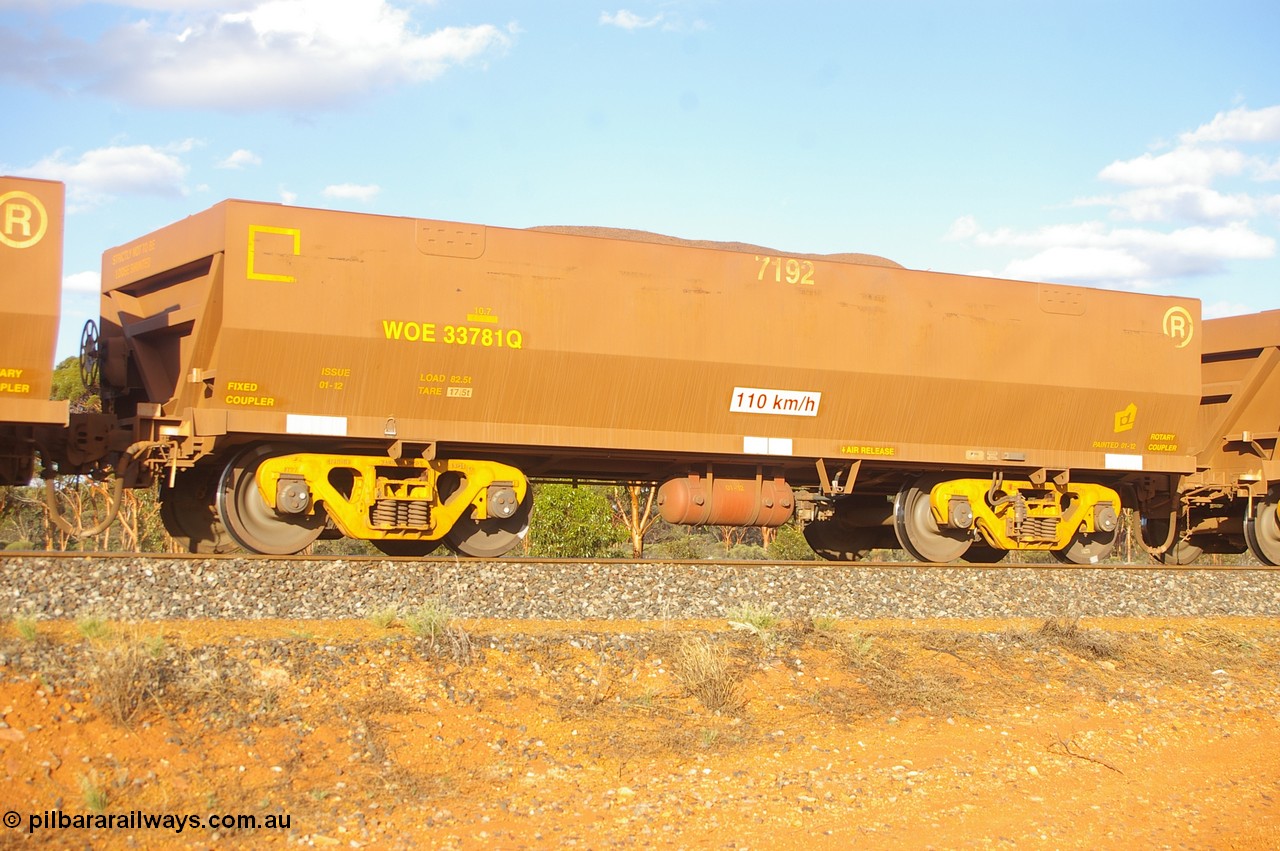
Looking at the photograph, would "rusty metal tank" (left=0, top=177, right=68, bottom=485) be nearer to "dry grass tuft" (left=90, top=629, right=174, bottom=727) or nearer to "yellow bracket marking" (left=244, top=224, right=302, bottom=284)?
"yellow bracket marking" (left=244, top=224, right=302, bottom=284)

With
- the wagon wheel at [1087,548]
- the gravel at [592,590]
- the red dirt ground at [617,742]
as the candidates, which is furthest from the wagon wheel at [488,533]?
the wagon wheel at [1087,548]

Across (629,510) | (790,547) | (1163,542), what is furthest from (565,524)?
(1163,542)

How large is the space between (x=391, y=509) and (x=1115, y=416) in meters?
9.28

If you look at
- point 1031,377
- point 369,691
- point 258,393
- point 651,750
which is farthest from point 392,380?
point 1031,377

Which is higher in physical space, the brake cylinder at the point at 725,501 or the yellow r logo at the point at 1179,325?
the yellow r logo at the point at 1179,325

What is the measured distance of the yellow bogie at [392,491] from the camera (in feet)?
36.6

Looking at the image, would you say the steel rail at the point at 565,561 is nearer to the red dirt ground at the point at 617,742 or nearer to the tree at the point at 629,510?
the red dirt ground at the point at 617,742

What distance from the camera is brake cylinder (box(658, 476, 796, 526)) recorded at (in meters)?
12.9

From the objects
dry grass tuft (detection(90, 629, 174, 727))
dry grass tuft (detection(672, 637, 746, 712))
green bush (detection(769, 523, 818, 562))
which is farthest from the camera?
green bush (detection(769, 523, 818, 562))

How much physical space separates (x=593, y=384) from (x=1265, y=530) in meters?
10.6

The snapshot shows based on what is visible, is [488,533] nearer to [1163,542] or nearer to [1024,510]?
[1024,510]

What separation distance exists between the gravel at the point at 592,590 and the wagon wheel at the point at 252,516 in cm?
129

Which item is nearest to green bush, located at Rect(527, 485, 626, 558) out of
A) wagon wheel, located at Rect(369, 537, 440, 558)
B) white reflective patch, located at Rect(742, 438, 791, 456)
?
wagon wheel, located at Rect(369, 537, 440, 558)

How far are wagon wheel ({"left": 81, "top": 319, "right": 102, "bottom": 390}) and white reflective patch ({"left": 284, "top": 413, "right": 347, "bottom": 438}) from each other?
8.26ft
